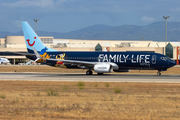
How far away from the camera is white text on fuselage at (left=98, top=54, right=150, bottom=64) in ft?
155

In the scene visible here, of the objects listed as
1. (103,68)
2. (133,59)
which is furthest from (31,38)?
(133,59)

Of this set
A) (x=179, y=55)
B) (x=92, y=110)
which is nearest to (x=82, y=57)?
(x=92, y=110)

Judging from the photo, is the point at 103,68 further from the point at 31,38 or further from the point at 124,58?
the point at 31,38

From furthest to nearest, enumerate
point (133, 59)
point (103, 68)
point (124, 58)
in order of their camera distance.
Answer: point (124, 58)
point (133, 59)
point (103, 68)

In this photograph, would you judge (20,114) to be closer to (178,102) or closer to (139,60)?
(178,102)

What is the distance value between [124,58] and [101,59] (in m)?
4.47

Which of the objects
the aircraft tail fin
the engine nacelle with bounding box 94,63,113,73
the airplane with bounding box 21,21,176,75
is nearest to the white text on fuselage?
the airplane with bounding box 21,21,176,75

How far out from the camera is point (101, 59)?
5028 centimetres

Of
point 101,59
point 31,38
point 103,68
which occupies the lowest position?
point 103,68

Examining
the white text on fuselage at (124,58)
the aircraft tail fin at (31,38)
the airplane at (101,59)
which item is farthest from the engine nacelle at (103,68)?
the aircraft tail fin at (31,38)

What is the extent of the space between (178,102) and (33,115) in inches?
418

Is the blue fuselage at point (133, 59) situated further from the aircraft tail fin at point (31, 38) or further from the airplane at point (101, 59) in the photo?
the aircraft tail fin at point (31, 38)

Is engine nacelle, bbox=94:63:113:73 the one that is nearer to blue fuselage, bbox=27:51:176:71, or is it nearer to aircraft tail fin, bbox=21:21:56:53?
blue fuselage, bbox=27:51:176:71

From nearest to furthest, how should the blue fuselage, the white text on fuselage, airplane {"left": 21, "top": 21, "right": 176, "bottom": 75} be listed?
the blue fuselage < airplane {"left": 21, "top": 21, "right": 176, "bottom": 75} < the white text on fuselage
